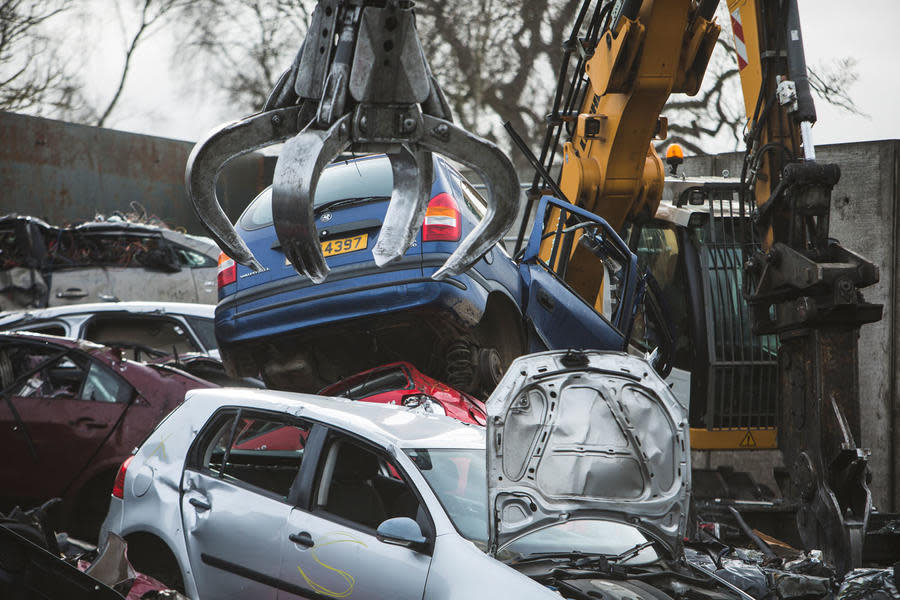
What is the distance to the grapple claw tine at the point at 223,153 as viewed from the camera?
→ 250 centimetres

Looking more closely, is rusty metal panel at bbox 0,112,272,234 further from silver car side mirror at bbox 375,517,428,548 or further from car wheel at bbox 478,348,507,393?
silver car side mirror at bbox 375,517,428,548

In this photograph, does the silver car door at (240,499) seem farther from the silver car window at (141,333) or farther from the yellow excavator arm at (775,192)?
the silver car window at (141,333)

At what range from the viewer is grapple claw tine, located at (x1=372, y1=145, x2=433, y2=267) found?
2758 mm

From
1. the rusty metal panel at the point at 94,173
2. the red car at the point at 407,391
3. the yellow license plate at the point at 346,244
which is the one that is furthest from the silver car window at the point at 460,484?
the rusty metal panel at the point at 94,173

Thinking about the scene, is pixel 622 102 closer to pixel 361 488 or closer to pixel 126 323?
pixel 361 488

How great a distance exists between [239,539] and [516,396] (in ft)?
4.89

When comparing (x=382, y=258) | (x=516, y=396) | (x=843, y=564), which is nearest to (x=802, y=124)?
(x=843, y=564)

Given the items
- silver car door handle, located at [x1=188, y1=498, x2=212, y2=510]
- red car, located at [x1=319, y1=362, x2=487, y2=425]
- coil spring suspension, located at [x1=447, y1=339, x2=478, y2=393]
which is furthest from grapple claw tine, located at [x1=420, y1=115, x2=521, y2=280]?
coil spring suspension, located at [x1=447, y1=339, x2=478, y2=393]

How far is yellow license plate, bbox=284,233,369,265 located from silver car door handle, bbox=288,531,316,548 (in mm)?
2325

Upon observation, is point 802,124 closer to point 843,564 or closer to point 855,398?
point 855,398

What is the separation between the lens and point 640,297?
6.96m

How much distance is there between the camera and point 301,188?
7.63 feet

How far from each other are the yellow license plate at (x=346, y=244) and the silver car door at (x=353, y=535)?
1.84 meters

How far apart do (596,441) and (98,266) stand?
354 inches
